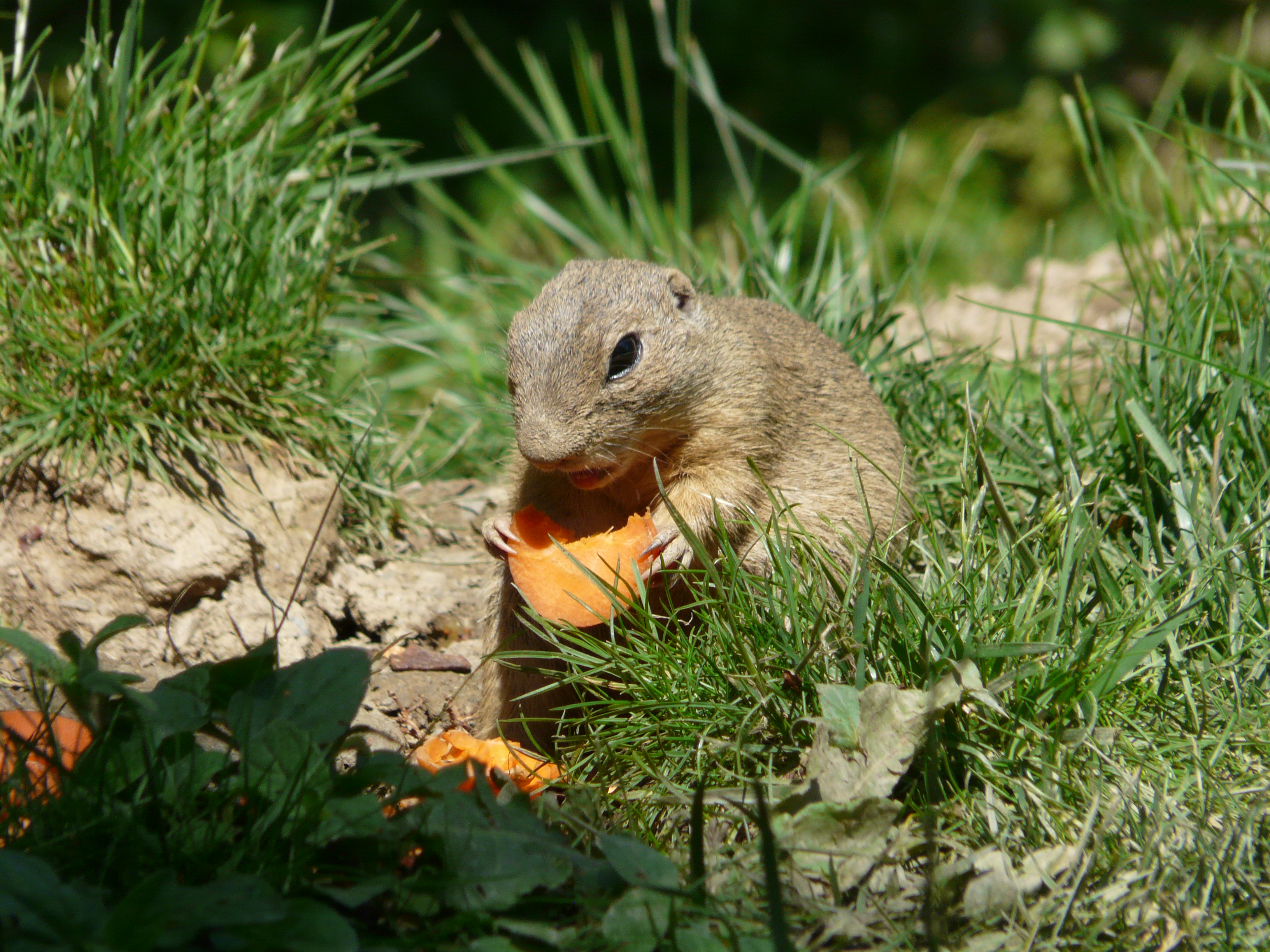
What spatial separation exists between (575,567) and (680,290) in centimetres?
93

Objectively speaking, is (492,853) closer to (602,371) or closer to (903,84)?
(602,371)

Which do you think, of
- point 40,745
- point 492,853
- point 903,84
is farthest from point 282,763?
point 903,84

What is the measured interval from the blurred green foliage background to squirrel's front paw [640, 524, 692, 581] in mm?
5091

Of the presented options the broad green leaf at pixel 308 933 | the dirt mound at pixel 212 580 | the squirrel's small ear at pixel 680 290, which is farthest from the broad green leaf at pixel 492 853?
the squirrel's small ear at pixel 680 290

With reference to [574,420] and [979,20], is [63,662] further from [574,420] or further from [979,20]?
[979,20]

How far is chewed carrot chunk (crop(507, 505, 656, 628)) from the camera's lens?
2.89 metres

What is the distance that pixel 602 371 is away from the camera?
3033mm

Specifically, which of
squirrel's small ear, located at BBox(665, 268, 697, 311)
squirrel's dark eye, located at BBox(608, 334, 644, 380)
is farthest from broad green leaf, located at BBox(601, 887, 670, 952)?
squirrel's small ear, located at BBox(665, 268, 697, 311)

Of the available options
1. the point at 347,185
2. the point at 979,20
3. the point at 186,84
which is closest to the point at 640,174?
the point at 347,185

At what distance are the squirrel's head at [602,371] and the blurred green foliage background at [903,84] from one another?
463cm

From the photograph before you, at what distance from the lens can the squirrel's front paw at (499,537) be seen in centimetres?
306

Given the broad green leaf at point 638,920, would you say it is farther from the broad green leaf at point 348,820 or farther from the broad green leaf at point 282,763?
the broad green leaf at point 282,763

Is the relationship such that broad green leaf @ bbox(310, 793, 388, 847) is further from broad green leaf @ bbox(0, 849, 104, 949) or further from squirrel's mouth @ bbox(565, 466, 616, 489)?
squirrel's mouth @ bbox(565, 466, 616, 489)

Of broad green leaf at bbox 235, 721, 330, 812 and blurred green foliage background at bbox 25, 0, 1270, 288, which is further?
blurred green foliage background at bbox 25, 0, 1270, 288
